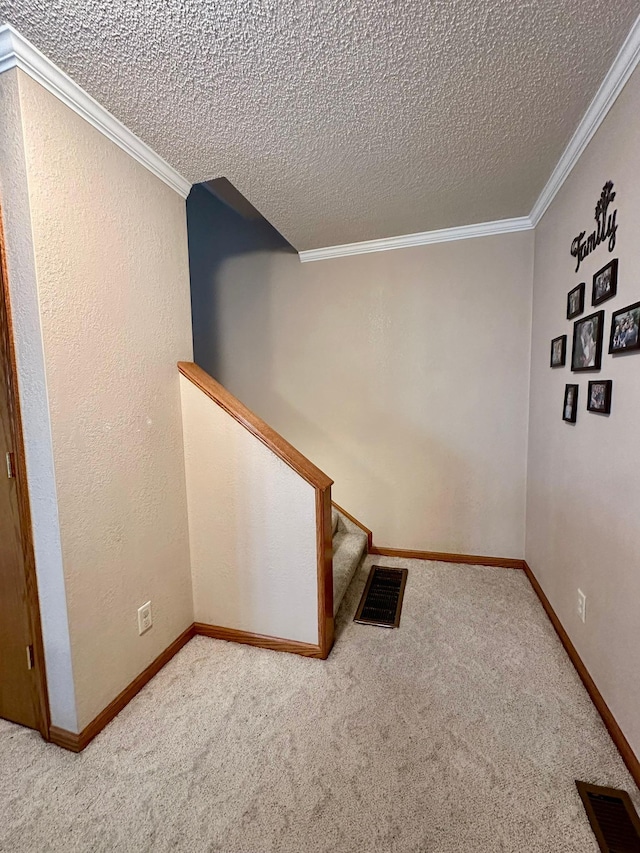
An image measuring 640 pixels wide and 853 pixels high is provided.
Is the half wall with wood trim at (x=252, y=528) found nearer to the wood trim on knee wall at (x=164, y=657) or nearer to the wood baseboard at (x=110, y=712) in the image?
the wood trim on knee wall at (x=164, y=657)

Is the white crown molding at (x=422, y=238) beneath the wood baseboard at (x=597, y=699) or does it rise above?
above

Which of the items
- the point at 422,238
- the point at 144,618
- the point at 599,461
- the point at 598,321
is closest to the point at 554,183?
the point at 422,238

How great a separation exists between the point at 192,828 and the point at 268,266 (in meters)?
3.01

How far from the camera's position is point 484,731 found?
132cm

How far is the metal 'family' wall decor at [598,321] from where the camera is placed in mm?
1234

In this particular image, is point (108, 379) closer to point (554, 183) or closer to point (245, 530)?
point (245, 530)

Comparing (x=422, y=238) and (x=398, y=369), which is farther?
(x=398, y=369)

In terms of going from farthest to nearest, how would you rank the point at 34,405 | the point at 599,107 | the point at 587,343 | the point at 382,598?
the point at 382,598, the point at 587,343, the point at 599,107, the point at 34,405

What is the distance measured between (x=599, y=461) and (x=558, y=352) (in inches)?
27.8

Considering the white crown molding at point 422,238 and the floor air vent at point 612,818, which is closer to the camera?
the floor air vent at point 612,818

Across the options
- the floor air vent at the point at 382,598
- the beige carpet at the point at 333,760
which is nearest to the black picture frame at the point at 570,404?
the beige carpet at the point at 333,760

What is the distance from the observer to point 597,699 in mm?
1384

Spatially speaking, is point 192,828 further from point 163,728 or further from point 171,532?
point 171,532

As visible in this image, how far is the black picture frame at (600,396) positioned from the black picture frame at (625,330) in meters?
0.12
